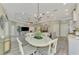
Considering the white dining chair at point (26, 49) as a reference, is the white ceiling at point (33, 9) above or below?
above

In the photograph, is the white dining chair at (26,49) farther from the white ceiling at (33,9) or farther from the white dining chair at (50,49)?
the white ceiling at (33,9)

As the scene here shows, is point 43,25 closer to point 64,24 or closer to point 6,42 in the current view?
point 64,24

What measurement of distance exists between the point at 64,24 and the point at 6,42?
82 cm

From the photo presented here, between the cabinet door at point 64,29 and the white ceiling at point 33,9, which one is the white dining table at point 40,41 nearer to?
the cabinet door at point 64,29

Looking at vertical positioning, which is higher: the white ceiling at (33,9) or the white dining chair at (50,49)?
the white ceiling at (33,9)

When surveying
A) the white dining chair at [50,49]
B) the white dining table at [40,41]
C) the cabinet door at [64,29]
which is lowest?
the white dining chair at [50,49]

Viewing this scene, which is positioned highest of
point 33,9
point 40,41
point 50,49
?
point 33,9

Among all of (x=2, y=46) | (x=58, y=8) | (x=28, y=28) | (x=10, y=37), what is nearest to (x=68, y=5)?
(x=58, y=8)

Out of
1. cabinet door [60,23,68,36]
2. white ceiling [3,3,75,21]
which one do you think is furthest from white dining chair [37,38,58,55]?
white ceiling [3,3,75,21]

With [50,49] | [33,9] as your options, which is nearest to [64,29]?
[50,49]

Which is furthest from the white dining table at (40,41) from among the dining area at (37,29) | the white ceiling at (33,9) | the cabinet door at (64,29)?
the white ceiling at (33,9)

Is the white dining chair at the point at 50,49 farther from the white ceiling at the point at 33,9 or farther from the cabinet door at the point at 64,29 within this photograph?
the white ceiling at the point at 33,9

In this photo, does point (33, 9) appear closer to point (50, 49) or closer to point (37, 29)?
point (37, 29)
